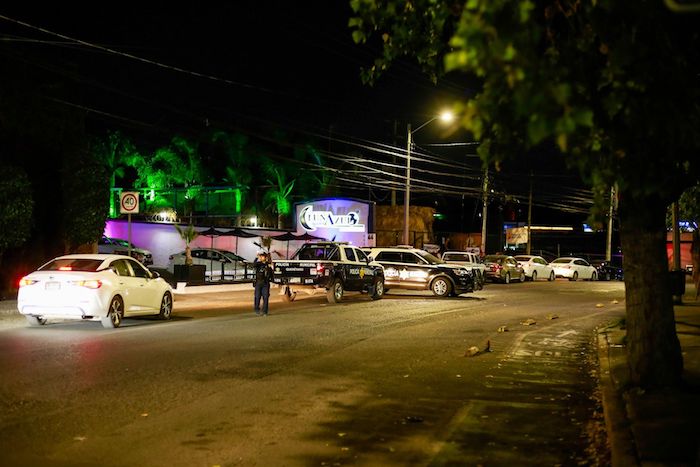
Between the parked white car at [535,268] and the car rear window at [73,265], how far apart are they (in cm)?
3252

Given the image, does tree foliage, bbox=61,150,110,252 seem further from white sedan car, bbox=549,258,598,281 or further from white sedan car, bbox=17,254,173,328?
white sedan car, bbox=549,258,598,281

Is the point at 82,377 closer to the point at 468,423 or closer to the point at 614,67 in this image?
the point at 468,423

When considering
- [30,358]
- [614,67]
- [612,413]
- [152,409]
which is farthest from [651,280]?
[30,358]

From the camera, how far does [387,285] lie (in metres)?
28.1

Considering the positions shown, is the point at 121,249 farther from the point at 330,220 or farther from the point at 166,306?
the point at 166,306

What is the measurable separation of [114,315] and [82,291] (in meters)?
0.98

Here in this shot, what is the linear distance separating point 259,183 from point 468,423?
171 ft

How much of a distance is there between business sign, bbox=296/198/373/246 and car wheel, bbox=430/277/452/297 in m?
19.1

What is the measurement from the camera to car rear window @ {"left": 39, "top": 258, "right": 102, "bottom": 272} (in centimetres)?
1548

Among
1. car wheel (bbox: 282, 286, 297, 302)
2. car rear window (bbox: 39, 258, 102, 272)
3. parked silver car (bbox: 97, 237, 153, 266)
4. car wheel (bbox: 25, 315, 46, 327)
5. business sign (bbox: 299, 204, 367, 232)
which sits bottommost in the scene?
car wheel (bbox: 25, 315, 46, 327)

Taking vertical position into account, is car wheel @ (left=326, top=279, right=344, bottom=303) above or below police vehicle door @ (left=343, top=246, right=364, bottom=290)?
below

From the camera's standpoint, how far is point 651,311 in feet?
29.2

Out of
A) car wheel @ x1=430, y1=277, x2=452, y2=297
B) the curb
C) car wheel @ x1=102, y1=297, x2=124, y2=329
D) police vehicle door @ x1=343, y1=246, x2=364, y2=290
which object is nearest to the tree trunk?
the curb

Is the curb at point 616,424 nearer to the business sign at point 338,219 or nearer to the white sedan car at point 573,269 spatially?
the business sign at point 338,219
